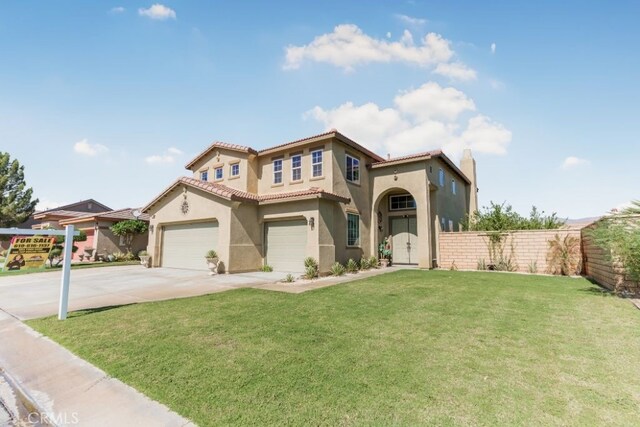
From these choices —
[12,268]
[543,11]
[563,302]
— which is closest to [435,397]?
[563,302]

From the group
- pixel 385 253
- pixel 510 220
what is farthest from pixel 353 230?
pixel 510 220

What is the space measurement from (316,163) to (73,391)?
44.2 feet

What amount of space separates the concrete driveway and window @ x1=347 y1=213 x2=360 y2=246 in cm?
411

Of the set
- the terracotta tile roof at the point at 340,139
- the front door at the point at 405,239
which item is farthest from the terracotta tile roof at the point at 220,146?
the front door at the point at 405,239

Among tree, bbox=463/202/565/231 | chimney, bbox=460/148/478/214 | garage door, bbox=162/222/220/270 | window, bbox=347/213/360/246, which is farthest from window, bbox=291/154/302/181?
chimney, bbox=460/148/478/214

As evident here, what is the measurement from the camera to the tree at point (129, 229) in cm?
2241

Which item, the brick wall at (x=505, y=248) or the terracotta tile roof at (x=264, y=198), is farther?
the brick wall at (x=505, y=248)

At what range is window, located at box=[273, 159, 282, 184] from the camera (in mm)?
17469

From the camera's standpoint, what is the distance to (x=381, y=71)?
42.5 ft

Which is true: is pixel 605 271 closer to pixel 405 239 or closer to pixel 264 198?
pixel 405 239

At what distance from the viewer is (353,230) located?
16.3m

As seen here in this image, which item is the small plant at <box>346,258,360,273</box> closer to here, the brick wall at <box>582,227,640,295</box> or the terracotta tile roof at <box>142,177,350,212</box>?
the terracotta tile roof at <box>142,177,350,212</box>

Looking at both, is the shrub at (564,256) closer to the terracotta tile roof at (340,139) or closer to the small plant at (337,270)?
the small plant at (337,270)

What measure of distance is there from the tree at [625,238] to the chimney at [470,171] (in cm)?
1549
